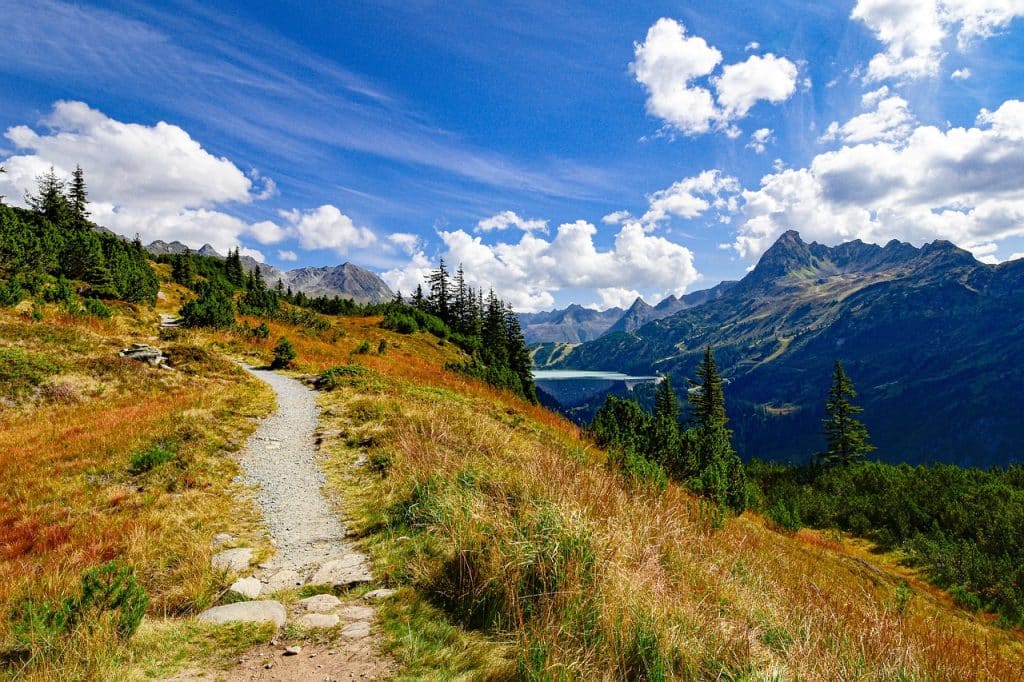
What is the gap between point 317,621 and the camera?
4.95 m

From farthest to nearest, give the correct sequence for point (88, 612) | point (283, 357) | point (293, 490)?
1. point (283, 357)
2. point (293, 490)
3. point (88, 612)

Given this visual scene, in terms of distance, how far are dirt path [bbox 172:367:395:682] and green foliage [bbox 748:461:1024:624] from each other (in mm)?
38216

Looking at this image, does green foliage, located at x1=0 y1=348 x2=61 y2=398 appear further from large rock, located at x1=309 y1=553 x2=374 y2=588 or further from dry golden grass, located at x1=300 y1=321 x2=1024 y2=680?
large rock, located at x1=309 y1=553 x2=374 y2=588

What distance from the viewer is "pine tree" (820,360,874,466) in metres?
60.6

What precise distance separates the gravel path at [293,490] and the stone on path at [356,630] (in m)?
2.16

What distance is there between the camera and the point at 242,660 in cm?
429

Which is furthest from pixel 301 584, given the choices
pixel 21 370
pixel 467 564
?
pixel 21 370

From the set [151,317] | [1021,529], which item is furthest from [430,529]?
[1021,529]

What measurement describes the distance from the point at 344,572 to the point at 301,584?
0.56 metres

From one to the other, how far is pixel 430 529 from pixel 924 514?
184ft

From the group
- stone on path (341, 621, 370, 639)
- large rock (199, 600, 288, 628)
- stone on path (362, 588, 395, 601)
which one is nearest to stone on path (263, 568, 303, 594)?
large rock (199, 600, 288, 628)

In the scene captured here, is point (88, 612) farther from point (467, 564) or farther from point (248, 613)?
point (467, 564)

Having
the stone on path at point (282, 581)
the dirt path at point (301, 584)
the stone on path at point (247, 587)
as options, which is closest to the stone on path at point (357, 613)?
the dirt path at point (301, 584)

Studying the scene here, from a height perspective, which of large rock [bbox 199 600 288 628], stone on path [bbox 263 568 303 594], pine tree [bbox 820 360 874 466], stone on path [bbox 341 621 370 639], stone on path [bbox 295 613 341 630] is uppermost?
stone on path [bbox 341 621 370 639]
